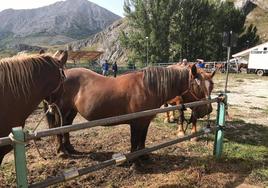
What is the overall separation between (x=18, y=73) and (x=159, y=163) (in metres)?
3.00

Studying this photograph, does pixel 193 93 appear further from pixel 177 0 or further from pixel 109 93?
pixel 177 0

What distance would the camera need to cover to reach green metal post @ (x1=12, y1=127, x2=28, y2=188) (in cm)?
253

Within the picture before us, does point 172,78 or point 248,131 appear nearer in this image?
point 172,78

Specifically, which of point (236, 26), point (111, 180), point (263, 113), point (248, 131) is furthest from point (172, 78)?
point (236, 26)

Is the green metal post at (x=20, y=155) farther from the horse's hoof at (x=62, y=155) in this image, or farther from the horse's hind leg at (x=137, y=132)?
the horse's hoof at (x=62, y=155)

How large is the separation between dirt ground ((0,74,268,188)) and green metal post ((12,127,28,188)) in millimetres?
1656

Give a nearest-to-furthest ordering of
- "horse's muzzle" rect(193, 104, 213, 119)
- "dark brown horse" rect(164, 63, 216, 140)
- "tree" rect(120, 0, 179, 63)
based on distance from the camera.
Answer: "horse's muzzle" rect(193, 104, 213, 119) < "dark brown horse" rect(164, 63, 216, 140) < "tree" rect(120, 0, 179, 63)

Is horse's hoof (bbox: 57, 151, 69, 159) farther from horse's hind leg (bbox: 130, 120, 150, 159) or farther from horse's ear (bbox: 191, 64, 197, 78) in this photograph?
horse's ear (bbox: 191, 64, 197, 78)

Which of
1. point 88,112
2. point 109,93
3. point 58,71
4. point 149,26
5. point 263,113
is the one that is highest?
point 149,26

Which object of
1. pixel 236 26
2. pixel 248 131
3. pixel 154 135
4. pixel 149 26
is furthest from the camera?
pixel 236 26

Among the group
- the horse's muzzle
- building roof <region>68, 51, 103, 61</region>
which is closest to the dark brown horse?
the horse's muzzle

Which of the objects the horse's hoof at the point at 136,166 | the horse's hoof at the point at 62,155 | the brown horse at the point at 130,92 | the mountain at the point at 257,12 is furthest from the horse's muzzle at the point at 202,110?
the mountain at the point at 257,12

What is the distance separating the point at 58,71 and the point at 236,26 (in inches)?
1852

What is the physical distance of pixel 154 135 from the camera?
718 centimetres
